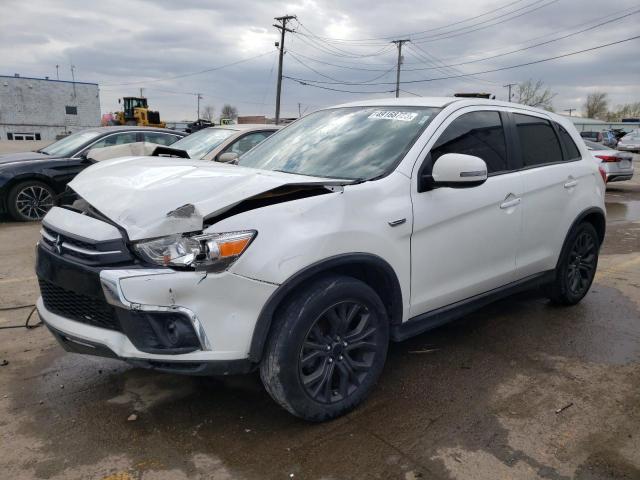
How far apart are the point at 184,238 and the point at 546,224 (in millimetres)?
2993

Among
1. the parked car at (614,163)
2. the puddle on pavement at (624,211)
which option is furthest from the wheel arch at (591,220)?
the parked car at (614,163)

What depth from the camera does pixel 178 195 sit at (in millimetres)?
2730

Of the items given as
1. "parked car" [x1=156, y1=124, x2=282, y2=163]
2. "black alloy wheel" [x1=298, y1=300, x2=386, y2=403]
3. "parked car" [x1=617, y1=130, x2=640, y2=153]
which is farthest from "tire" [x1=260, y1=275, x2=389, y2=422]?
"parked car" [x1=617, y1=130, x2=640, y2=153]

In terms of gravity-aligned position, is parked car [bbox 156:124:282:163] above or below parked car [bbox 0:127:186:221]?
above

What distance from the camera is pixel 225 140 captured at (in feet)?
25.4

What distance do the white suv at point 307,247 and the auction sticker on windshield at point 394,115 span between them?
0.05ft

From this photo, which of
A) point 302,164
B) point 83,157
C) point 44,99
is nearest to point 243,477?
point 302,164

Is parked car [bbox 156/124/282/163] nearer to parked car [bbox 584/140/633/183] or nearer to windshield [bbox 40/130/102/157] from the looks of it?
windshield [bbox 40/130/102/157]

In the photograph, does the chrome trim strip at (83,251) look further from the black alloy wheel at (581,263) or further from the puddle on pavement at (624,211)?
the puddle on pavement at (624,211)

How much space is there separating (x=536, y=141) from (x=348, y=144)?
1.74 metres

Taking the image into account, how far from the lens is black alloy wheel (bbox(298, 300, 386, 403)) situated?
2.84 m

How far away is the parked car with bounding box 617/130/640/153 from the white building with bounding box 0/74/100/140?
2002 inches

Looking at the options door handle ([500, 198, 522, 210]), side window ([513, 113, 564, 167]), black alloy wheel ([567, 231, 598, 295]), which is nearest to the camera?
door handle ([500, 198, 522, 210])

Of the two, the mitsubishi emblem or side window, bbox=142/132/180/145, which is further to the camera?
side window, bbox=142/132/180/145
